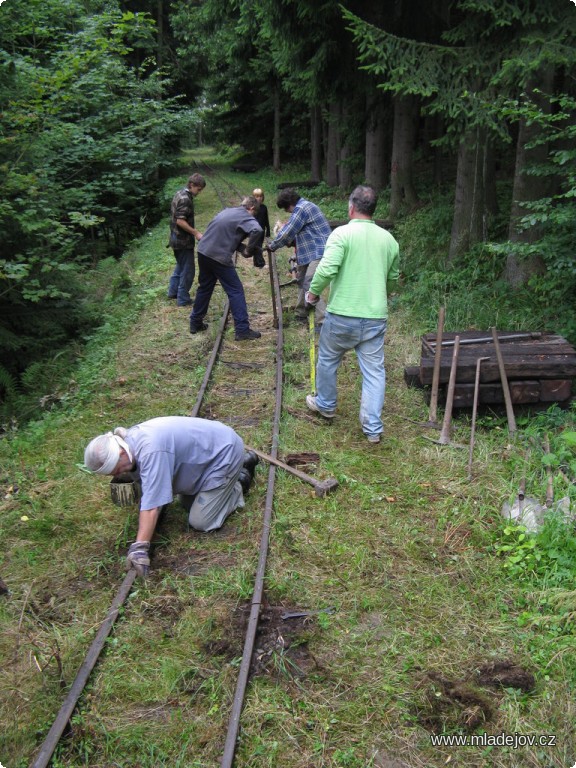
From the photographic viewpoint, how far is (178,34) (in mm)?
29031

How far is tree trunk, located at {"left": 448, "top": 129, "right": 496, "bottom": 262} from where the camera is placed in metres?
10.6

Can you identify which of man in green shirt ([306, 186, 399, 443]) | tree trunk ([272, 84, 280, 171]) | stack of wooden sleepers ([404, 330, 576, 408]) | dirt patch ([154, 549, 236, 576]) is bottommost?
dirt patch ([154, 549, 236, 576])

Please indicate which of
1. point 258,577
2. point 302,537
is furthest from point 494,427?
point 258,577

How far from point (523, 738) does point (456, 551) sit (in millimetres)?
1544

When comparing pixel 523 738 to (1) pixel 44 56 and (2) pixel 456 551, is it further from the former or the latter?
(1) pixel 44 56

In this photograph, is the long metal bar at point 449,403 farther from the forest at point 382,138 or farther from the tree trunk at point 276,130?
the tree trunk at point 276,130

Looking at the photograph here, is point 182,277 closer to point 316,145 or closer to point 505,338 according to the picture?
point 505,338

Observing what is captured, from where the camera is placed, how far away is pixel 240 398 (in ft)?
23.8

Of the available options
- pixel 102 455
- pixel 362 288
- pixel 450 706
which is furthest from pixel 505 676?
pixel 362 288

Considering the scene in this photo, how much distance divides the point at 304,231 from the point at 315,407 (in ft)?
9.02

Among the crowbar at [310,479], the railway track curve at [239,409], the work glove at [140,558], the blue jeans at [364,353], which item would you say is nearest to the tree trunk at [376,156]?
the railway track curve at [239,409]

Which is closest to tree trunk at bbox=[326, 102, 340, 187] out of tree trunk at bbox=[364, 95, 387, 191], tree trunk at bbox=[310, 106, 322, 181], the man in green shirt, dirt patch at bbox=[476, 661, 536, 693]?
tree trunk at bbox=[310, 106, 322, 181]

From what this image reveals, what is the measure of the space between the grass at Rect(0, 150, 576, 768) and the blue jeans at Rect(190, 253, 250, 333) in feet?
8.64

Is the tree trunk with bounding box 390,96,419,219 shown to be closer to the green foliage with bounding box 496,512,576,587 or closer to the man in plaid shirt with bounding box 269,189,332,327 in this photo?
the man in plaid shirt with bounding box 269,189,332,327
